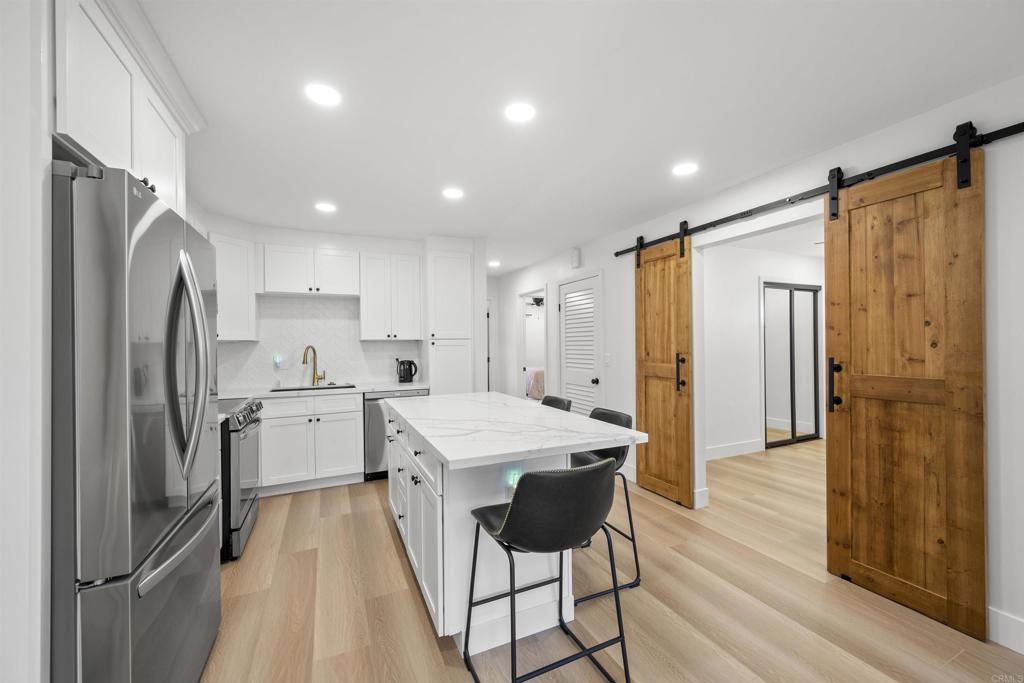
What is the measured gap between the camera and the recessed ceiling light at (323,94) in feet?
6.12

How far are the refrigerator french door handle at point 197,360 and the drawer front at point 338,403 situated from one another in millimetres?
2433

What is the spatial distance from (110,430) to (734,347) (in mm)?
5246

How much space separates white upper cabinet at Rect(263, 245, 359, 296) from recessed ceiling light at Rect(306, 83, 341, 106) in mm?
2516

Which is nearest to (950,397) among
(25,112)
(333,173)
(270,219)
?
(25,112)

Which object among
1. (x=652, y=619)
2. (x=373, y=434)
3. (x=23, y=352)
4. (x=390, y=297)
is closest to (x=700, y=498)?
(x=652, y=619)

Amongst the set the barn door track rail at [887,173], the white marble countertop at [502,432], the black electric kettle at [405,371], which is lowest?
the white marble countertop at [502,432]

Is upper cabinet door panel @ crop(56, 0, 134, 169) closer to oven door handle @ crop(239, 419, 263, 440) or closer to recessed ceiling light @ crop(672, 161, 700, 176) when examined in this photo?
oven door handle @ crop(239, 419, 263, 440)

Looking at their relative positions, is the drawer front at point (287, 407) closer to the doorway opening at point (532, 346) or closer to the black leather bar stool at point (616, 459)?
the black leather bar stool at point (616, 459)

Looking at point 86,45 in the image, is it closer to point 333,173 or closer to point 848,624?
point 333,173

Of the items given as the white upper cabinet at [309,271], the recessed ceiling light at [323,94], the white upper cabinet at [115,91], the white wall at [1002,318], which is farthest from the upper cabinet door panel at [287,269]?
the white wall at [1002,318]

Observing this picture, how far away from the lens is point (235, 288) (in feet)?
12.7

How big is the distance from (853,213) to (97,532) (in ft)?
11.2

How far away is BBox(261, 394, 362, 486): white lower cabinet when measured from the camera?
371 centimetres

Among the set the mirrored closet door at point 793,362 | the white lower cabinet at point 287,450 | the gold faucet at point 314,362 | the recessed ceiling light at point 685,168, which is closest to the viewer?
the recessed ceiling light at point 685,168
